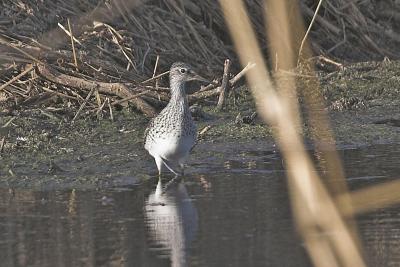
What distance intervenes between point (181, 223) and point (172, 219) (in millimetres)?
164

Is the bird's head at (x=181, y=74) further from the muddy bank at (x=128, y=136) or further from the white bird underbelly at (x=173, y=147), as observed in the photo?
the white bird underbelly at (x=173, y=147)

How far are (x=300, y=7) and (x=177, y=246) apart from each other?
7683mm

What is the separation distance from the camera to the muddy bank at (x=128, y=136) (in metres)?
7.75

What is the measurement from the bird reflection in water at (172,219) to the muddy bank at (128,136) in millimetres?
513

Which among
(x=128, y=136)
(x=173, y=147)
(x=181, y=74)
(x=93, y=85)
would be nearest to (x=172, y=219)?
(x=173, y=147)

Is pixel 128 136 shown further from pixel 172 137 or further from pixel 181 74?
pixel 172 137

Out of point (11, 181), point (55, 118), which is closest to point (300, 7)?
point (55, 118)

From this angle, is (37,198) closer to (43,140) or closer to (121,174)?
(121,174)

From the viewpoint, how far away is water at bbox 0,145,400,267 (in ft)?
16.4

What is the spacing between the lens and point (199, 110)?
Answer: 9.89 meters

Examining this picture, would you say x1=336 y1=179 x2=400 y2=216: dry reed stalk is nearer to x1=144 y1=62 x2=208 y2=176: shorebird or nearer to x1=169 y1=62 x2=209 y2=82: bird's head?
x1=144 y1=62 x2=208 y2=176: shorebird

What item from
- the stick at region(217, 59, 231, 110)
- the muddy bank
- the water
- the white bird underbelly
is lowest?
the water

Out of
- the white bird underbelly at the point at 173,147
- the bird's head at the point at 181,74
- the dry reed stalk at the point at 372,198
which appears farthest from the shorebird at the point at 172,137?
the dry reed stalk at the point at 372,198

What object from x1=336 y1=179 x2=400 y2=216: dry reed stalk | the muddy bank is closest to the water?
x1=336 y1=179 x2=400 y2=216: dry reed stalk
